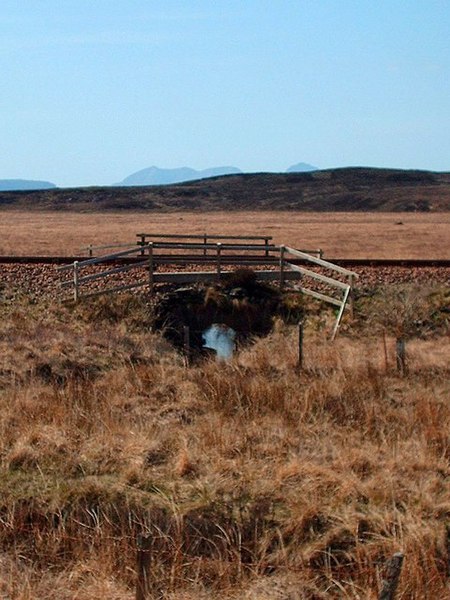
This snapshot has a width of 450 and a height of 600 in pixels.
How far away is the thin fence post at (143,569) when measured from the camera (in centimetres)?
549

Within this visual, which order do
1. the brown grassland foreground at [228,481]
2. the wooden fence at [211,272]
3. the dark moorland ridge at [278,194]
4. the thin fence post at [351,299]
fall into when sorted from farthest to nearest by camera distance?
the dark moorland ridge at [278,194], the wooden fence at [211,272], the thin fence post at [351,299], the brown grassland foreground at [228,481]

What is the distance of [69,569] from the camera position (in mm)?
6668

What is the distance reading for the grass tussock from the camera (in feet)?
21.3

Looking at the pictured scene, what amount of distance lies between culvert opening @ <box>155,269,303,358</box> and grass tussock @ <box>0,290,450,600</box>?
9378mm

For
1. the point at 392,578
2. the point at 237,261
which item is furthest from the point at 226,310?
the point at 392,578

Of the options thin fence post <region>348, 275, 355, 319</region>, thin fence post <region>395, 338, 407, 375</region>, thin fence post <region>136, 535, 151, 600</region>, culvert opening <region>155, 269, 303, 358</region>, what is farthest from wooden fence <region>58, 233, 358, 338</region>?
thin fence post <region>136, 535, 151, 600</region>

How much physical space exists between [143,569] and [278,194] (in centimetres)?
12727

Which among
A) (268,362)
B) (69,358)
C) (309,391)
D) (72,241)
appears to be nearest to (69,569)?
(309,391)

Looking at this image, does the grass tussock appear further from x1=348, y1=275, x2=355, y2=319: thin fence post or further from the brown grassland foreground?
x1=348, y1=275, x2=355, y2=319: thin fence post

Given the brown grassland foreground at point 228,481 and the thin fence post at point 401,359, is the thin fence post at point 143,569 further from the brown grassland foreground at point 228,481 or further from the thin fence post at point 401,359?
the thin fence post at point 401,359

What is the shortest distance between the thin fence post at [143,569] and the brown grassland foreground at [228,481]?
317mm

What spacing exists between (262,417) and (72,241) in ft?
109

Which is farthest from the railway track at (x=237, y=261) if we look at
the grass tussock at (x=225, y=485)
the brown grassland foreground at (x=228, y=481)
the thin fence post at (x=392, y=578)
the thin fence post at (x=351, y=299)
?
the thin fence post at (x=392, y=578)

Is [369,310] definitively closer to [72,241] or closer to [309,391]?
[309,391]
